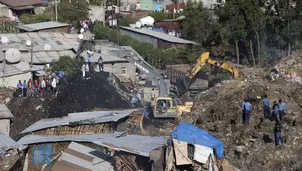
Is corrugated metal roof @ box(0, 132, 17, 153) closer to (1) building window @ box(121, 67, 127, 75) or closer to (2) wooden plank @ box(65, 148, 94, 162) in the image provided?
(2) wooden plank @ box(65, 148, 94, 162)

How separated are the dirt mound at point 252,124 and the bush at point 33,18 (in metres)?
24.0

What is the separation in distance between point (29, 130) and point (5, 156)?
128cm

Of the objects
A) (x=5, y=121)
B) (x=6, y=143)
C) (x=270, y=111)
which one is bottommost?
(x=5, y=121)

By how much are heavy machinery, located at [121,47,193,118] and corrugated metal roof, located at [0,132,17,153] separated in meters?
3.93

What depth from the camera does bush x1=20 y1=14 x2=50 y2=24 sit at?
3909 centimetres

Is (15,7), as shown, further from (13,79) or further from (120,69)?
(13,79)

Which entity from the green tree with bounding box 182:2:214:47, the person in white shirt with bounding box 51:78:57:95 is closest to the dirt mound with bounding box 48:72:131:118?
the person in white shirt with bounding box 51:78:57:95

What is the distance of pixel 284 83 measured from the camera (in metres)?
16.0

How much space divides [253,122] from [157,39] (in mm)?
18343

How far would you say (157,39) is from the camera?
3225 centimetres

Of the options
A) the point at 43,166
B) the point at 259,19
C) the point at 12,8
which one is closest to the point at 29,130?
the point at 43,166

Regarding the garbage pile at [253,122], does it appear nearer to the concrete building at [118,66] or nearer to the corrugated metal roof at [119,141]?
the corrugated metal roof at [119,141]

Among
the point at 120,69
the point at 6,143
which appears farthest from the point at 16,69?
the point at 6,143

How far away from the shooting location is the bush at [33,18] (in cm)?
3909
